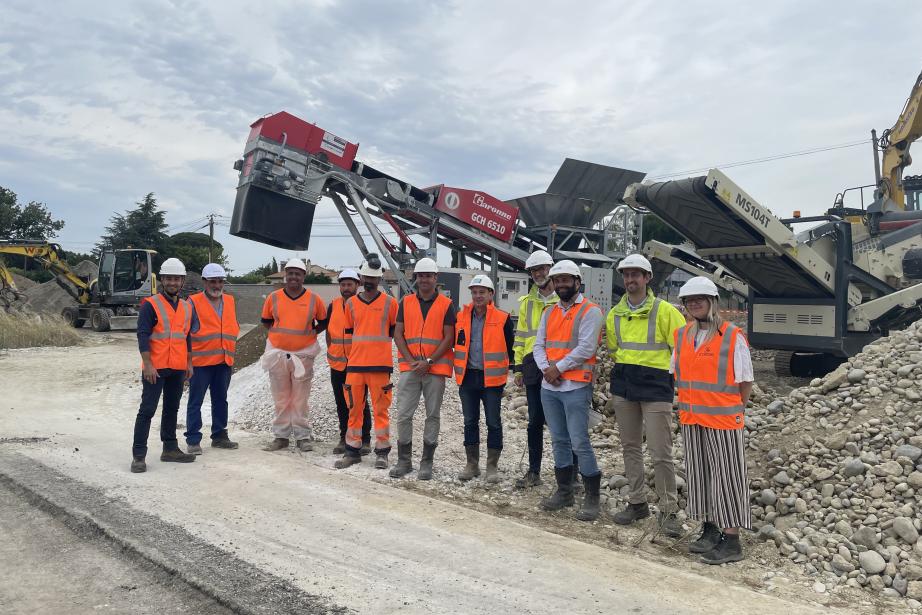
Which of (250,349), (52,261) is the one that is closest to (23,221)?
(52,261)

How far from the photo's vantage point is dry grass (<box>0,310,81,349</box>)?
16047 mm

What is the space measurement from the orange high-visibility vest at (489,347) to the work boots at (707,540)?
1.93 metres

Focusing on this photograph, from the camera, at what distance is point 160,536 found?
4020 millimetres

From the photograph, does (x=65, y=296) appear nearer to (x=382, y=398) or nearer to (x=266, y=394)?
(x=266, y=394)

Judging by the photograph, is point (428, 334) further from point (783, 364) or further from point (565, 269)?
point (783, 364)

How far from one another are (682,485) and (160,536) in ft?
11.9

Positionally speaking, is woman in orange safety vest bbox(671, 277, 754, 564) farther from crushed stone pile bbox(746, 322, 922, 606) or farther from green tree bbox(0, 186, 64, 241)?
green tree bbox(0, 186, 64, 241)

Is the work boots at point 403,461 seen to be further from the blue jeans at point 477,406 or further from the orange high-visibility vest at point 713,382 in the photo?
the orange high-visibility vest at point 713,382

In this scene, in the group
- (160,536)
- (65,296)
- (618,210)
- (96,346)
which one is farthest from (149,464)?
(65,296)

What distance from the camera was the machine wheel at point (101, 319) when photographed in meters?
21.5

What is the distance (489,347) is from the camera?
18.0ft

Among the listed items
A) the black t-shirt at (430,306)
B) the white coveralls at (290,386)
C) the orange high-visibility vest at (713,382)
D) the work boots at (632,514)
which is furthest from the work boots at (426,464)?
the orange high-visibility vest at (713,382)

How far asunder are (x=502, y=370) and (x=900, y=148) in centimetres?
1118

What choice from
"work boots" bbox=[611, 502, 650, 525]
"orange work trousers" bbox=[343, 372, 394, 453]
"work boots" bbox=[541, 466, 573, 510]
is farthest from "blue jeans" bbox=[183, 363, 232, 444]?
"work boots" bbox=[611, 502, 650, 525]
